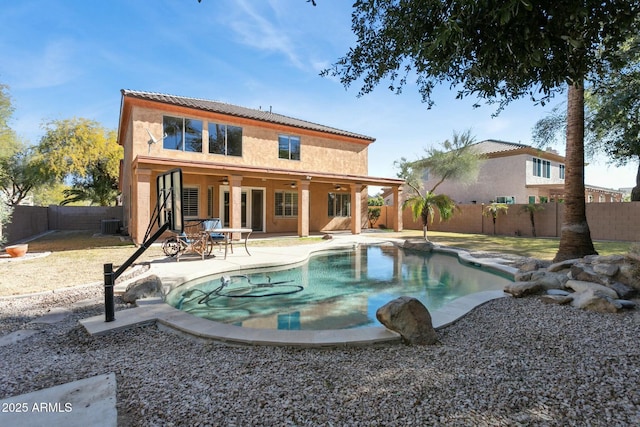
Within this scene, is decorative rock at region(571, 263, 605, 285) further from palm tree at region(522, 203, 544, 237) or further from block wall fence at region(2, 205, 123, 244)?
block wall fence at region(2, 205, 123, 244)

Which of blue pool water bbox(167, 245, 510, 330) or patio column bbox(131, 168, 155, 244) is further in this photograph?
patio column bbox(131, 168, 155, 244)

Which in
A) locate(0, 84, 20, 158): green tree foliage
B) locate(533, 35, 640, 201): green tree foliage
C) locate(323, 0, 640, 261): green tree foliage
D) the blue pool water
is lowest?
the blue pool water

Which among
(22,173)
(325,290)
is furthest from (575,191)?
(22,173)

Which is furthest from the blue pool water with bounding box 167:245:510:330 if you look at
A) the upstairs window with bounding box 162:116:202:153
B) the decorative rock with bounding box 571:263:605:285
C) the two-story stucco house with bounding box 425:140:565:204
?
the two-story stucco house with bounding box 425:140:565:204

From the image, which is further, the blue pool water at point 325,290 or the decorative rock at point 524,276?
the decorative rock at point 524,276

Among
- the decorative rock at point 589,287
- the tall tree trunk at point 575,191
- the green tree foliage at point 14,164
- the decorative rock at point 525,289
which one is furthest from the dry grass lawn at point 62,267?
the green tree foliage at point 14,164

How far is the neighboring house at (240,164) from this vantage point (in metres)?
13.4

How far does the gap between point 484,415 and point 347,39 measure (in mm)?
5412

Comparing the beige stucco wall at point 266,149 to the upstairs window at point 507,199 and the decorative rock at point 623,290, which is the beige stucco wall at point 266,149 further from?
the decorative rock at point 623,290

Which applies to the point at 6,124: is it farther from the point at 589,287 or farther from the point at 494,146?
the point at 494,146

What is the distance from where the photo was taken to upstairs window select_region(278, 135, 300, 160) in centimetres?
1744

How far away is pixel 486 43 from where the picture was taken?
3.15 meters

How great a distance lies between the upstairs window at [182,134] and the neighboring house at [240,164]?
42mm

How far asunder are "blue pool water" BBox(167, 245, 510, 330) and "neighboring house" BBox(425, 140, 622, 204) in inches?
684
